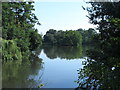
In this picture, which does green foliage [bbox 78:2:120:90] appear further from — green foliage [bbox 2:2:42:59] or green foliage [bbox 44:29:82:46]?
green foliage [bbox 44:29:82:46]

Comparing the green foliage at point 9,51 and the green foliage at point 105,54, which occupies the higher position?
the green foliage at point 105,54

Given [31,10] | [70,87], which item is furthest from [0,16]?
[70,87]

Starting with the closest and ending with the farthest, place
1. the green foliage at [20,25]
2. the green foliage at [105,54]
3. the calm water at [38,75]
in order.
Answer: the green foliage at [105,54], the calm water at [38,75], the green foliage at [20,25]

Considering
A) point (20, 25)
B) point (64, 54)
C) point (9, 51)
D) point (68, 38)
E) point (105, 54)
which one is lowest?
point (64, 54)

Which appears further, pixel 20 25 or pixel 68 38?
pixel 68 38

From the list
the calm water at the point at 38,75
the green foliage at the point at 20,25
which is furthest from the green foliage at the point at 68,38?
the calm water at the point at 38,75

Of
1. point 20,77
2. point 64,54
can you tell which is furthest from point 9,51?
point 64,54

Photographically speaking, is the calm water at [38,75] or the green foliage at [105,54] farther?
the calm water at [38,75]

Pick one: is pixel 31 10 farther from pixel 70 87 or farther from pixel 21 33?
pixel 70 87

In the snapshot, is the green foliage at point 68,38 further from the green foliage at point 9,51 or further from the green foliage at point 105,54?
the green foliage at point 105,54

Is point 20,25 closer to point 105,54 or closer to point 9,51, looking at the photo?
point 9,51

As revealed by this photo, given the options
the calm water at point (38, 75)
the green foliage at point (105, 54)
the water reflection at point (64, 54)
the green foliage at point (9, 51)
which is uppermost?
the green foliage at point (105, 54)

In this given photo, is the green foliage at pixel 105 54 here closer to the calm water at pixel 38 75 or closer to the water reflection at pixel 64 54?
the calm water at pixel 38 75

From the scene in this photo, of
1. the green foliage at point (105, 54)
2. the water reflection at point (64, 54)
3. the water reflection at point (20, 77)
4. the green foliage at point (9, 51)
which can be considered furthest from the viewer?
the water reflection at point (64, 54)
